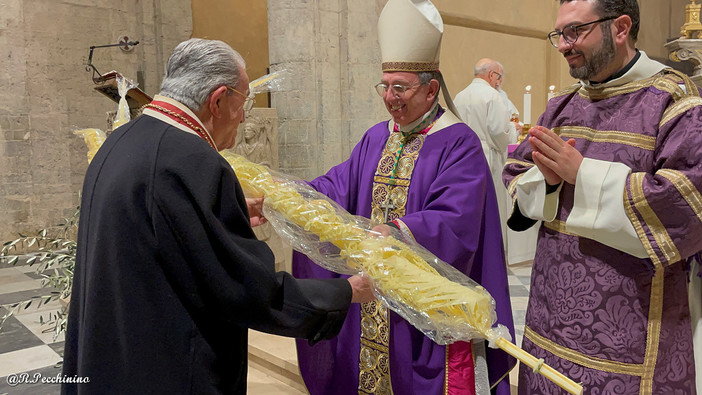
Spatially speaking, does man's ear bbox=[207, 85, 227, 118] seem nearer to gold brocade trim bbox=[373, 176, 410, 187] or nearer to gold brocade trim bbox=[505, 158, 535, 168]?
gold brocade trim bbox=[373, 176, 410, 187]

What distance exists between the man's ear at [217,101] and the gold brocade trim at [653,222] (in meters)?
1.25

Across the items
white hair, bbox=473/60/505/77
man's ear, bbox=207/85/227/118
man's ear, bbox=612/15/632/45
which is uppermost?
white hair, bbox=473/60/505/77

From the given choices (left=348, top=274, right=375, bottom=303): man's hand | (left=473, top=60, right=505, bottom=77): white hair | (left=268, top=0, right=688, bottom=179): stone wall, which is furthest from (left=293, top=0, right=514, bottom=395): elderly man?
(left=473, top=60, right=505, bottom=77): white hair

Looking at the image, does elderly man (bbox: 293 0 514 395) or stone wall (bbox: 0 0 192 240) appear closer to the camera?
elderly man (bbox: 293 0 514 395)

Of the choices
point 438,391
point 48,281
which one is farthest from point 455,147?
point 48,281

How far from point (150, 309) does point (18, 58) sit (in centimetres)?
714

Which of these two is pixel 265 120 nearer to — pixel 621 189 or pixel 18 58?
pixel 621 189

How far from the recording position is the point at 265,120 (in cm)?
494

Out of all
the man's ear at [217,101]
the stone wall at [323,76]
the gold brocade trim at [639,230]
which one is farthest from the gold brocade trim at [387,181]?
the stone wall at [323,76]

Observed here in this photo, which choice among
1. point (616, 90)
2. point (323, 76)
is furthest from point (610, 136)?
point (323, 76)

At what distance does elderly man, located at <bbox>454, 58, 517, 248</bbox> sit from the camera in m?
5.64

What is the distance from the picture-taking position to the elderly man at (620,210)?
165 centimetres

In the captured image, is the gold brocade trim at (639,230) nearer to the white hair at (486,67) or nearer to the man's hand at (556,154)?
the man's hand at (556,154)

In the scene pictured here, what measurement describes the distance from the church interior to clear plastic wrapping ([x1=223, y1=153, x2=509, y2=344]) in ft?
2.16
